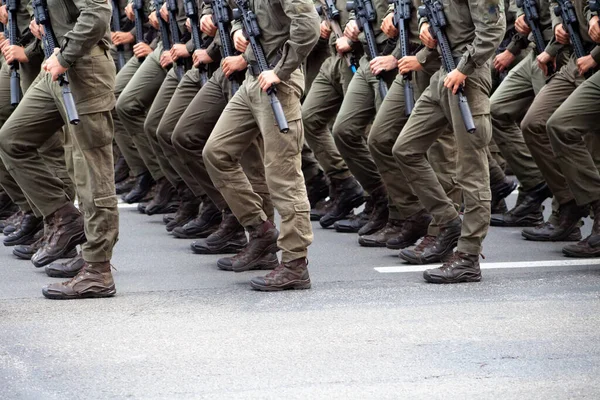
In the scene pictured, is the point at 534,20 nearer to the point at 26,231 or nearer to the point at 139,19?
the point at 139,19

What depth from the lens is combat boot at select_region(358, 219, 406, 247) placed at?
26.5 ft

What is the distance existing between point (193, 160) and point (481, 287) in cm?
221

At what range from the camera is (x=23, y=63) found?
7641mm

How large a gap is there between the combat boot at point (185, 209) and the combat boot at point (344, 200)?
37.9 inches

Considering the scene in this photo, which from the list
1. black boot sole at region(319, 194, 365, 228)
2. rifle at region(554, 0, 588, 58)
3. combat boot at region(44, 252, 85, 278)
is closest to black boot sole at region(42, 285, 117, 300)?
combat boot at region(44, 252, 85, 278)

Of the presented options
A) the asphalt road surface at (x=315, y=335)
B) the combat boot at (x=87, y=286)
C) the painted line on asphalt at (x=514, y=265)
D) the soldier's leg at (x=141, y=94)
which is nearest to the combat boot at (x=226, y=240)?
the asphalt road surface at (x=315, y=335)

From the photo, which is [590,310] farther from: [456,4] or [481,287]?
[456,4]

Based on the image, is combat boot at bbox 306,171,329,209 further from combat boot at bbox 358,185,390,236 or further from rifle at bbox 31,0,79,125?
rifle at bbox 31,0,79,125

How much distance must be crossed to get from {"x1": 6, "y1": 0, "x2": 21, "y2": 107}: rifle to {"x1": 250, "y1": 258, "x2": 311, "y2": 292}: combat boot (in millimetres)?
2240

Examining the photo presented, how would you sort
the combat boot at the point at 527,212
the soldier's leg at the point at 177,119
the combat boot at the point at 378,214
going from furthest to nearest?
the combat boot at the point at 527,212
the combat boot at the point at 378,214
the soldier's leg at the point at 177,119

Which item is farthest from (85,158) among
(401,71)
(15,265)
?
(401,71)

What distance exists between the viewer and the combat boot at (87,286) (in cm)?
635

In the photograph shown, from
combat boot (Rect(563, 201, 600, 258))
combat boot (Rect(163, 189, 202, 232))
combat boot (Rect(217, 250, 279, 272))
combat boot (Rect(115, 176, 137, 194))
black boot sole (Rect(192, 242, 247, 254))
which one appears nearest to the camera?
combat boot (Rect(217, 250, 279, 272))

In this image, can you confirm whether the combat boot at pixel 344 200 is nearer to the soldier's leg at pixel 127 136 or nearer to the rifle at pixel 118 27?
the soldier's leg at pixel 127 136
